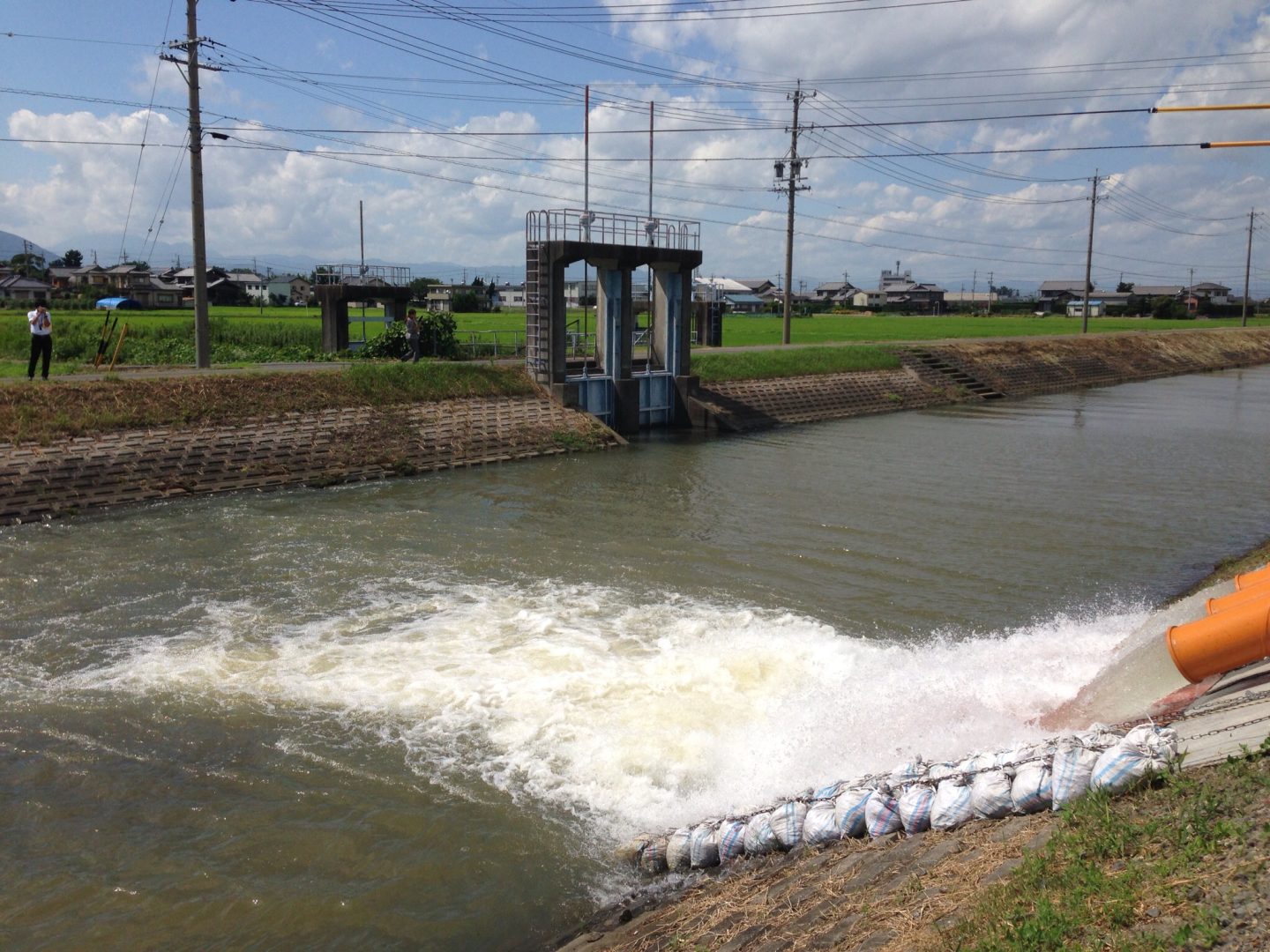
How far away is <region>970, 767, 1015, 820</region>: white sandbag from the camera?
21.4ft

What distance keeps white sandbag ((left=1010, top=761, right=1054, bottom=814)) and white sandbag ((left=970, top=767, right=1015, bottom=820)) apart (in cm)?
5

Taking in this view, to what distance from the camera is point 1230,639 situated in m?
8.06

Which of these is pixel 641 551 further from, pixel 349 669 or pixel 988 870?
pixel 988 870

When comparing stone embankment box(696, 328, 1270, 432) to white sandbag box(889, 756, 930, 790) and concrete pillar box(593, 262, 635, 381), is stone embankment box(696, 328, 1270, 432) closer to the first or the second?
concrete pillar box(593, 262, 635, 381)

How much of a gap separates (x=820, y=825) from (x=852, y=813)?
0.84 ft

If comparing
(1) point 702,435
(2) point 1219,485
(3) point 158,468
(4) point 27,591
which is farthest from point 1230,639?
(1) point 702,435

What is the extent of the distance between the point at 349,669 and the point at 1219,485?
71.4 ft

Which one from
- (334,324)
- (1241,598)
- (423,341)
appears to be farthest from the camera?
(334,324)

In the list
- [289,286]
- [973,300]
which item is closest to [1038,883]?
[289,286]

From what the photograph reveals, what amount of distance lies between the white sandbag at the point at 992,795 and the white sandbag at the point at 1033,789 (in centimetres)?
5

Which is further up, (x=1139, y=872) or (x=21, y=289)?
(x=21, y=289)

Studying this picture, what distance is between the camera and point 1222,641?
8117mm

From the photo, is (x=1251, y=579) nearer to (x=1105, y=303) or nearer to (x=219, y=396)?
(x=219, y=396)

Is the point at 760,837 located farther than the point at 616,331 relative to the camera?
No
